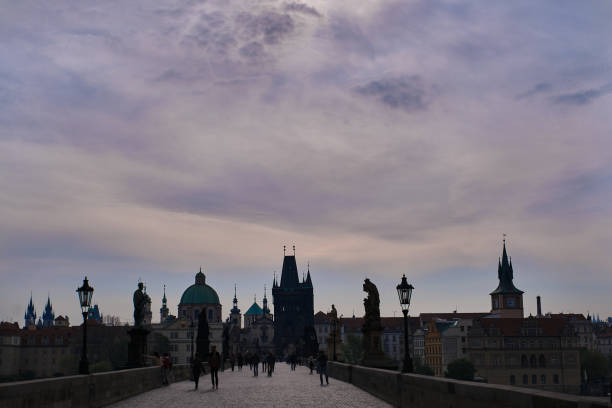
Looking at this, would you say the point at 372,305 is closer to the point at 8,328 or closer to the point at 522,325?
the point at 522,325

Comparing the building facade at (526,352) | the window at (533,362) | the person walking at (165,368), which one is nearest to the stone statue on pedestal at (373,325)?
the person walking at (165,368)

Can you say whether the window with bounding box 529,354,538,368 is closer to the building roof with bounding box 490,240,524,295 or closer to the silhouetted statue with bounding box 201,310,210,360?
the building roof with bounding box 490,240,524,295

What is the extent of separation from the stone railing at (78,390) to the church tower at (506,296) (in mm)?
167069

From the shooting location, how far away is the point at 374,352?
33844 millimetres

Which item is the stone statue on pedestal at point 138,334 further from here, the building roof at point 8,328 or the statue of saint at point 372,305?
the building roof at point 8,328

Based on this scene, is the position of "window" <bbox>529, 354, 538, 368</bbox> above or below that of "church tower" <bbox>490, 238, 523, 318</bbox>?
below

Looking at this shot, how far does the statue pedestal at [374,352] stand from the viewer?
109 feet

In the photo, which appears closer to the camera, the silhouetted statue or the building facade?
the silhouetted statue

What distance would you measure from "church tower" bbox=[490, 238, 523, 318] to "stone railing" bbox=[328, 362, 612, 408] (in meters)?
168

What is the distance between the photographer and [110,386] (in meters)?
22.9

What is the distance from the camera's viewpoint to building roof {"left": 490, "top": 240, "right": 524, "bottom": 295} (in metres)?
189

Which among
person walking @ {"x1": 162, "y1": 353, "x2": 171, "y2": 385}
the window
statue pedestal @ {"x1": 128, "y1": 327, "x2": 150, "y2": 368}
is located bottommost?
the window

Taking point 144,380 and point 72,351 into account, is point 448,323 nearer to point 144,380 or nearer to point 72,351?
point 72,351

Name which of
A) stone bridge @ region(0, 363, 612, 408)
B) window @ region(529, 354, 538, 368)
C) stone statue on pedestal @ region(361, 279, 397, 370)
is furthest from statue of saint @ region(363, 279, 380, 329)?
window @ region(529, 354, 538, 368)
